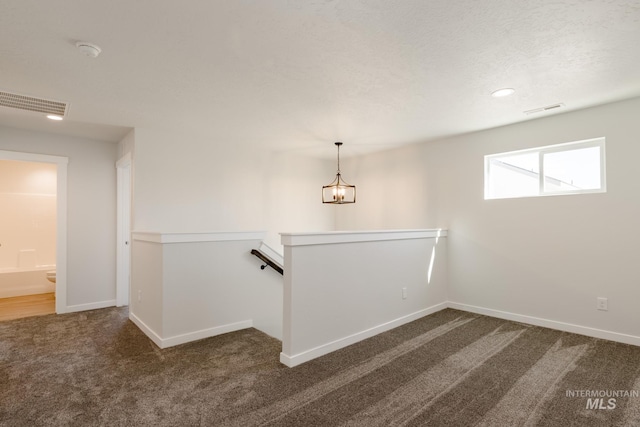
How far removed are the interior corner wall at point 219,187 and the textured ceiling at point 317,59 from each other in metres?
0.58

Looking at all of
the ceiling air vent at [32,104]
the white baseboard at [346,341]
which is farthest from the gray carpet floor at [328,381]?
the ceiling air vent at [32,104]

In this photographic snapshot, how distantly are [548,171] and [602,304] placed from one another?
1.53 m

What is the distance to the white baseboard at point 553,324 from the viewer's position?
10.5ft

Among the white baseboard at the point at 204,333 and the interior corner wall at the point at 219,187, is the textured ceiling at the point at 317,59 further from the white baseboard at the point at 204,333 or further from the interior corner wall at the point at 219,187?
the white baseboard at the point at 204,333

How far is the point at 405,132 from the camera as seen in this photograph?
4.36m

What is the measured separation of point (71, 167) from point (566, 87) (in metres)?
5.91

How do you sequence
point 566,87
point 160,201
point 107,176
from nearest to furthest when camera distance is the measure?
point 566,87 → point 160,201 → point 107,176

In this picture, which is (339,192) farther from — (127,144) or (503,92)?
(127,144)

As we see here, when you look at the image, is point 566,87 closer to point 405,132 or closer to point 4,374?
point 405,132

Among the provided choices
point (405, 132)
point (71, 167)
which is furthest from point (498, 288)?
point (71, 167)

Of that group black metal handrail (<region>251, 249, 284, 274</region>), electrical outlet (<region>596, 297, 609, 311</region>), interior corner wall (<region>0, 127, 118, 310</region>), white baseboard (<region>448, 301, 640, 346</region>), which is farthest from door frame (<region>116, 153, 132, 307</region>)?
electrical outlet (<region>596, 297, 609, 311</region>)

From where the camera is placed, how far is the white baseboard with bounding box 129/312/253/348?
10.4 feet

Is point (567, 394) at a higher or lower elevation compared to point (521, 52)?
lower

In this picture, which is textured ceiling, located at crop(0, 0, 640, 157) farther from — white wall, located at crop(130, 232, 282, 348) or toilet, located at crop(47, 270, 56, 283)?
toilet, located at crop(47, 270, 56, 283)
